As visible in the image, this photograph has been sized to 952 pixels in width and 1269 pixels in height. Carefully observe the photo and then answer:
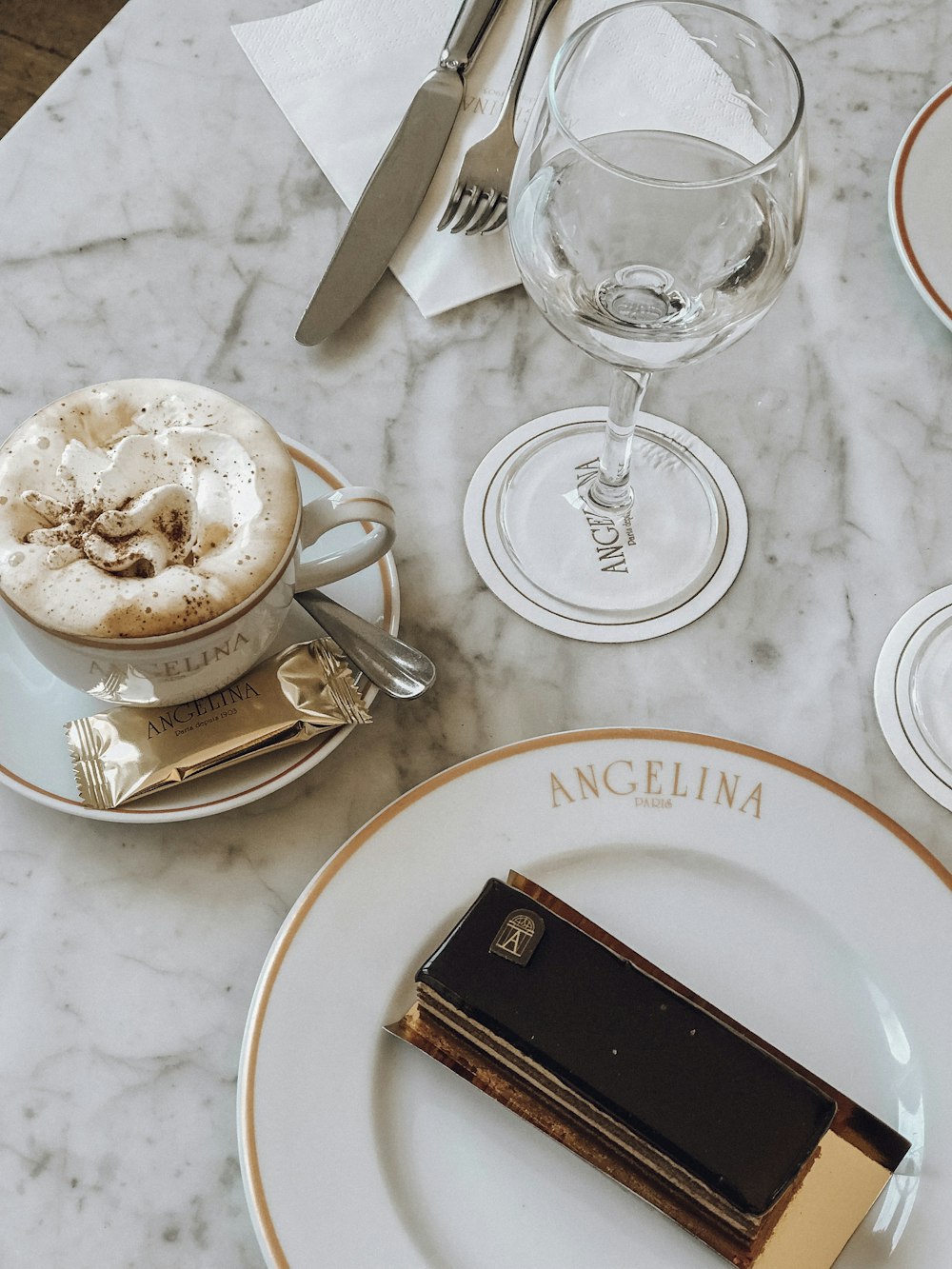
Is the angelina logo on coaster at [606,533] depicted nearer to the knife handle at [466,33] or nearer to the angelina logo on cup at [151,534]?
the angelina logo on cup at [151,534]

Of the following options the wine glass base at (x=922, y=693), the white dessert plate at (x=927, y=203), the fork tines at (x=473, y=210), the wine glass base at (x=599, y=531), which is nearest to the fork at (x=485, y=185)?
the fork tines at (x=473, y=210)

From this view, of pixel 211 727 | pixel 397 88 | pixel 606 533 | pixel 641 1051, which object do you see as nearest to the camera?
pixel 641 1051

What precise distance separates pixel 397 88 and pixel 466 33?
0.21 ft

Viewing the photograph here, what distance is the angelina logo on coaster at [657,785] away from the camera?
21.8 inches

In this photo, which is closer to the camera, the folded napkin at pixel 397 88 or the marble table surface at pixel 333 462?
the marble table surface at pixel 333 462

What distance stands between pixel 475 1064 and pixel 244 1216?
0.12m

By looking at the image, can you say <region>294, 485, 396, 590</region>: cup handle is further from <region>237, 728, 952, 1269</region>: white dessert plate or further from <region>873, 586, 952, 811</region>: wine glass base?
<region>873, 586, 952, 811</region>: wine glass base

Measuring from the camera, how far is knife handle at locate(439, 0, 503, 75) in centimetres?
81

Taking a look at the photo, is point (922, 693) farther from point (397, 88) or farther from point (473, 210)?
point (397, 88)

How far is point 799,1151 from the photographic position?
0.45 m

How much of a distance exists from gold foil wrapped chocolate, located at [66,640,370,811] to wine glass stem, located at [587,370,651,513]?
0.19 meters

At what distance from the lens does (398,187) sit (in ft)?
2.53

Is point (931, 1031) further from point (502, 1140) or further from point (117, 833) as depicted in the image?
point (117, 833)

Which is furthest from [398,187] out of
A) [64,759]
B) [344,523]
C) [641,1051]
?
[641,1051]
